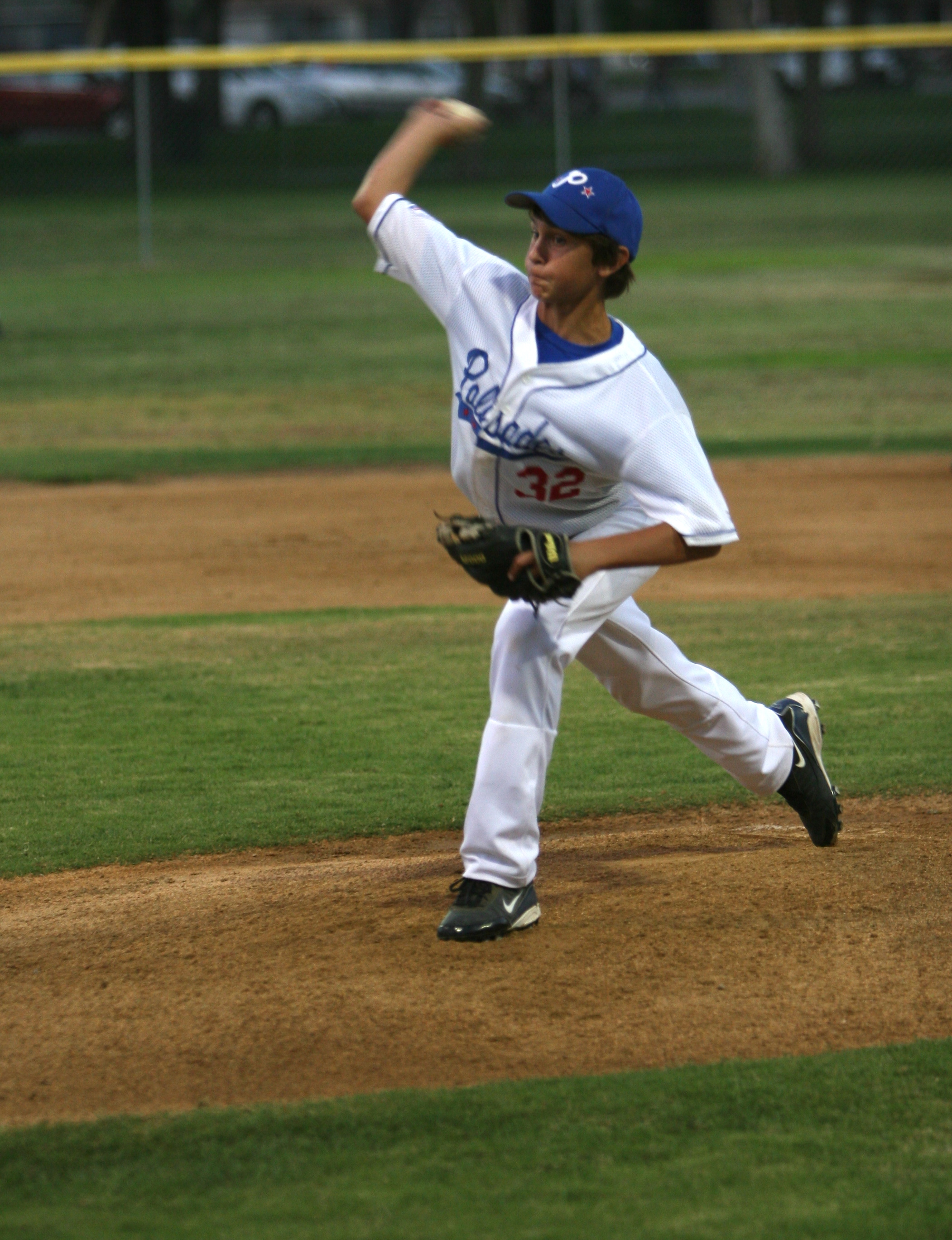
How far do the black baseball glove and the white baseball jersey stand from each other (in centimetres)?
22

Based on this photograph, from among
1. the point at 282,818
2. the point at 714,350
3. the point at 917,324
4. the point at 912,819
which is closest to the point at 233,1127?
the point at 282,818

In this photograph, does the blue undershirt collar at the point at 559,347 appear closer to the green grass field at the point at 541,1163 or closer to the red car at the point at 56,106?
the green grass field at the point at 541,1163

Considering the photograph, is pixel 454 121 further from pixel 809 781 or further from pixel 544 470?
pixel 809 781

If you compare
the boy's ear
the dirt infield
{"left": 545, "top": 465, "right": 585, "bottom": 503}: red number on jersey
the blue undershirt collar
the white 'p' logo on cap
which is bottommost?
the dirt infield

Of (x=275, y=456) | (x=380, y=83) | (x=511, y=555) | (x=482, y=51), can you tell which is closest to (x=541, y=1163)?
(x=511, y=555)

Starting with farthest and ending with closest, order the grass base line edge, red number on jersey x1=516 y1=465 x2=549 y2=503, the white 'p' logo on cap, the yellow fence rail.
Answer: the yellow fence rail
the grass base line edge
red number on jersey x1=516 y1=465 x2=549 y2=503
the white 'p' logo on cap

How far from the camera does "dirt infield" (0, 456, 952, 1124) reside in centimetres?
350

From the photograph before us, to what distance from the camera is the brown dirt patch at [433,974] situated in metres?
3.49

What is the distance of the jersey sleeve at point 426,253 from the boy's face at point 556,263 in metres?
0.17

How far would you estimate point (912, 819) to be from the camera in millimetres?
5203

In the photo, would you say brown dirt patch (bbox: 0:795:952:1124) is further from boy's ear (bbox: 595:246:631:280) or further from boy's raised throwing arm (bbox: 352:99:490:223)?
boy's raised throwing arm (bbox: 352:99:490:223)

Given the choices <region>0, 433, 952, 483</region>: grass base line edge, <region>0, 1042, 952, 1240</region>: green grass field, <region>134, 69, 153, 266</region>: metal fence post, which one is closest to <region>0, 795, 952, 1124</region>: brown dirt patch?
<region>0, 1042, 952, 1240</region>: green grass field

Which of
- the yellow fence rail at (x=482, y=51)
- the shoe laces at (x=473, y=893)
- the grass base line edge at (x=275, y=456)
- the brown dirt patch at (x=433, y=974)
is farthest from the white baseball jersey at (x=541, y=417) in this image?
the yellow fence rail at (x=482, y=51)

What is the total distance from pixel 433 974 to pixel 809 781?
1.32 metres
